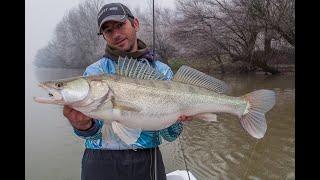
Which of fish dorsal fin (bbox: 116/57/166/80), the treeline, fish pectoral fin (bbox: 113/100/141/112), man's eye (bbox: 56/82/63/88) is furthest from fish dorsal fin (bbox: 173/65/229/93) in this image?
the treeline

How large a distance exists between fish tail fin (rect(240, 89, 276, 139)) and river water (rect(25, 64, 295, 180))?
3668 millimetres

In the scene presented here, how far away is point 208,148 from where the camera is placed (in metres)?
9.53

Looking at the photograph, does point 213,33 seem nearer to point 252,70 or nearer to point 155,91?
point 252,70

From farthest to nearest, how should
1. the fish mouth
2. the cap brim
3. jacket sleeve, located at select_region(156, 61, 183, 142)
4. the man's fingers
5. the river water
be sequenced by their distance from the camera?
the river water, jacket sleeve, located at select_region(156, 61, 183, 142), the cap brim, the man's fingers, the fish mouth

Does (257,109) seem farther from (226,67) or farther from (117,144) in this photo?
(226,67)

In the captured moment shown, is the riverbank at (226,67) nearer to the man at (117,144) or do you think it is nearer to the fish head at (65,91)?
the man at (117,144)

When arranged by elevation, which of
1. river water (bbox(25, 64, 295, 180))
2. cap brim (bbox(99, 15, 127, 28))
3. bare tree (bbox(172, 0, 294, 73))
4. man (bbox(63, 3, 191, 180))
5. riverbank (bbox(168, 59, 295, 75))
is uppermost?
bare tree (bbox(172, 0, 294, 73))

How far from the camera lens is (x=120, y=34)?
2762 mm

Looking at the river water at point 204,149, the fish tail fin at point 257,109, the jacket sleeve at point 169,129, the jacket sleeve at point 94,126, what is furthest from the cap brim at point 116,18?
the river water at point 204,149

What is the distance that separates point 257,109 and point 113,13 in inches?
46.6

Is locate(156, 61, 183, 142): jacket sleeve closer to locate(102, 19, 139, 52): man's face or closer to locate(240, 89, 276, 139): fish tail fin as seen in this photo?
locate(102, 19, 139, 52): man's face

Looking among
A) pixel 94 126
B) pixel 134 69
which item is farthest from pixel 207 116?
pixel 94 126

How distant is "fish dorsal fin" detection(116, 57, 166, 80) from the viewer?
97.1 inches
